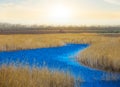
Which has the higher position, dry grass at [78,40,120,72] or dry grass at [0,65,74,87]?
dry grass at [0,65,74,87]

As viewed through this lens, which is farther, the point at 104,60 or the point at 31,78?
the point at 104,60

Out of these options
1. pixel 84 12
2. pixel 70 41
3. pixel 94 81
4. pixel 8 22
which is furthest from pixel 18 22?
pixel 94 81

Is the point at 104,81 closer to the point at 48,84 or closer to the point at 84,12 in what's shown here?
the point at 48,84

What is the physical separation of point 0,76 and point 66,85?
42.4 inches

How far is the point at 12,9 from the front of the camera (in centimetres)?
1222

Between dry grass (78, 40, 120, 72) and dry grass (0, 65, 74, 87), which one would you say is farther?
dry grass (78, 40, 120, 72)

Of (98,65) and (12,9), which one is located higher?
(12,9)

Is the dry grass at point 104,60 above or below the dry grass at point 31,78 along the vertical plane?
below

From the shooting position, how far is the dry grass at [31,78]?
4.44 metres

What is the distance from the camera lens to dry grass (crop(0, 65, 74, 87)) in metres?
4.44

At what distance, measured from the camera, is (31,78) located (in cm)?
483

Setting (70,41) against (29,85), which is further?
(70,41)

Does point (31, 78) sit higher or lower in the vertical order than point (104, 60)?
higher

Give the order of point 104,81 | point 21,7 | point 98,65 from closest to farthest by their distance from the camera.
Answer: point 104,81
point 98,65
point 21,7
